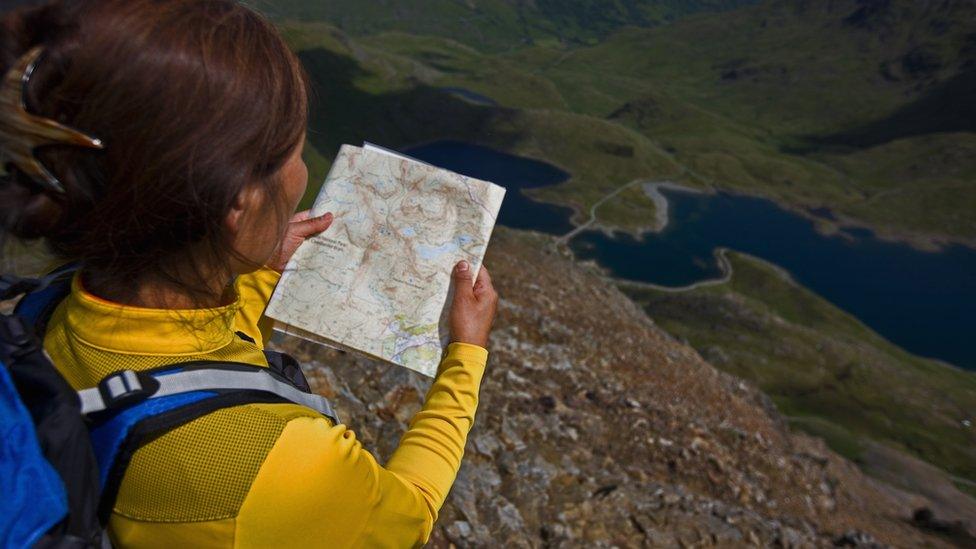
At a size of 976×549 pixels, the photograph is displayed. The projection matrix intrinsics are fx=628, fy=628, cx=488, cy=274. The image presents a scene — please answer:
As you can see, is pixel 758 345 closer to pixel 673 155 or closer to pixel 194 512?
pixel 194 512

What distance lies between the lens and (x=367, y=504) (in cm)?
187

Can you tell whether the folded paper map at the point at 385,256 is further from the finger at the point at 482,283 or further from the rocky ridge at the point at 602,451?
the rocky ridge at the point at 602,451

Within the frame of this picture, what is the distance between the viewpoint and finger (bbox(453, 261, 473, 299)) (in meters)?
3.01

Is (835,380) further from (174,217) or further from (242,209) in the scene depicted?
(174,217)

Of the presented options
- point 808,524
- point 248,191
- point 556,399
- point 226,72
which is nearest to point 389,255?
point 248,191

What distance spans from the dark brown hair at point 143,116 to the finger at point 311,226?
1.47 meters

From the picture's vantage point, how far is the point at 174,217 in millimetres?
1737

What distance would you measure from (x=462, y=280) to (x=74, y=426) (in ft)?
5.92

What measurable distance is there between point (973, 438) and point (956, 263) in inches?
3036

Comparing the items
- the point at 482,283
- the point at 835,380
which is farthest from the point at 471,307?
the point at 835,380

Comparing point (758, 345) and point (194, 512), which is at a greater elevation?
point (194, 512)

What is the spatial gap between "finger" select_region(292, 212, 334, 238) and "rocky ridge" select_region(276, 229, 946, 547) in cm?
421

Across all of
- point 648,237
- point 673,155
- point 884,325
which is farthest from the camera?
point 673,155

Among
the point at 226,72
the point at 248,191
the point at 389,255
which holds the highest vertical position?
the point at 226,72
